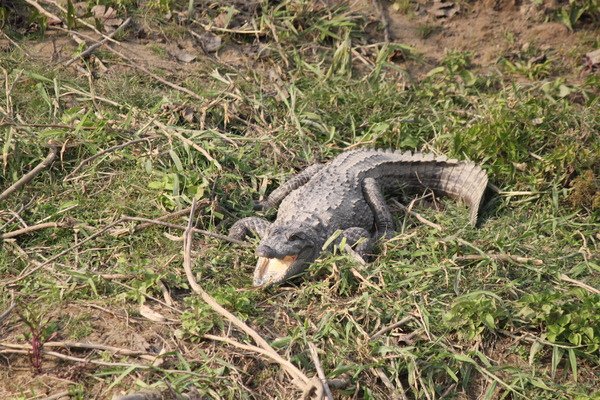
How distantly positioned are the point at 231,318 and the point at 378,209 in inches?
77.7

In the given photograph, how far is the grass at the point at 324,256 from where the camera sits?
5121 mm

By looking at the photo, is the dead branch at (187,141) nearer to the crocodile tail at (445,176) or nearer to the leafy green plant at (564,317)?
the crocodile tail at (445,176)

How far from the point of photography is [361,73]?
8219 millimetres

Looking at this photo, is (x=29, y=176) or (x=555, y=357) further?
(x=29, y=176)

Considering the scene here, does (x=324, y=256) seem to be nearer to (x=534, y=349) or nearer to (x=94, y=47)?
(x=534, y=349)

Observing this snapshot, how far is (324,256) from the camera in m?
6.00

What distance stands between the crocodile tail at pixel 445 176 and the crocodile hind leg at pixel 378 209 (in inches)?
13.2

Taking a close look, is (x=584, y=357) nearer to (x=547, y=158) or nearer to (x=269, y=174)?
(x=547, y=158)

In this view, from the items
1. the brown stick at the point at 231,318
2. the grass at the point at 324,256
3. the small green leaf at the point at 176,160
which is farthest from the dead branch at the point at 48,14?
the brown stick at the point at 231,318

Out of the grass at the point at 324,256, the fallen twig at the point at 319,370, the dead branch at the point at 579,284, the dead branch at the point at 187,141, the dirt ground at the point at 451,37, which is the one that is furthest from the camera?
the dirt ground at the point at 451,37

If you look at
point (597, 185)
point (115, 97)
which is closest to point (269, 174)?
point (115, 97)

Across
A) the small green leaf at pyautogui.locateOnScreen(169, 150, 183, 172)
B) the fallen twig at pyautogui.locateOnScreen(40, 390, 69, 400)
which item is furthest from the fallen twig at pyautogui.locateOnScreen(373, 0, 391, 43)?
the fallen twig at pyautogui.locateOnScreen(40, 390, 69, 400)

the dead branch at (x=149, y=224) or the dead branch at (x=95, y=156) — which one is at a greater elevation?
the dead branch at (x=95, y=156)

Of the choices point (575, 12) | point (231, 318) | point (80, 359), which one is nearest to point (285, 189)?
point (231, 318)
